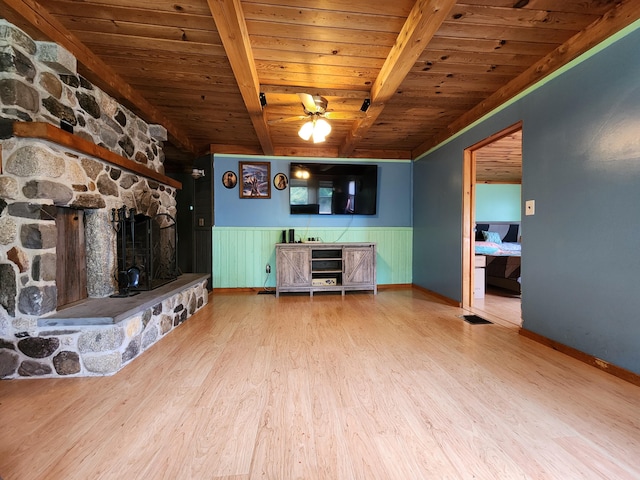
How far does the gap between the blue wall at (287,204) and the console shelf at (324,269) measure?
0.61 m

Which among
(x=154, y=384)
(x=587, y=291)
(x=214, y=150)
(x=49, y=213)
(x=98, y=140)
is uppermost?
(x=214, y=150)

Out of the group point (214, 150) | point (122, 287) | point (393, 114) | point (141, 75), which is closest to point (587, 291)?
point (393, 114)

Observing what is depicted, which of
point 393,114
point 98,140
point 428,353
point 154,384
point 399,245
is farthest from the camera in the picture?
point 399,245

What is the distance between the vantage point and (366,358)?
2.04 m

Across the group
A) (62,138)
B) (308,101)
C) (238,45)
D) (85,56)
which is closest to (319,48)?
(308,101)

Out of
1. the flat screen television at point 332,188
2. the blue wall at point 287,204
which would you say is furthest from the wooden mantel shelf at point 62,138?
the flat screen television at point 332,188

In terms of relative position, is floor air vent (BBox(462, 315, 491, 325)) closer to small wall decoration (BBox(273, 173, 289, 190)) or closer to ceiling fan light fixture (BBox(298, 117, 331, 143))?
ceiling fan light fixture (BBox(298, 117, 331, 143))

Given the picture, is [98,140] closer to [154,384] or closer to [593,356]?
[154,384]

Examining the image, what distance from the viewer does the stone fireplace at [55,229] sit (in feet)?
5.65

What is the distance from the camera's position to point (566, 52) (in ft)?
6.72

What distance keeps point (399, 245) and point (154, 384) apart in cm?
395

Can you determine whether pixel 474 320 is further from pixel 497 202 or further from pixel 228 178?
pixel 497 202

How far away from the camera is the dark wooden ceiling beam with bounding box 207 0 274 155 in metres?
1.61

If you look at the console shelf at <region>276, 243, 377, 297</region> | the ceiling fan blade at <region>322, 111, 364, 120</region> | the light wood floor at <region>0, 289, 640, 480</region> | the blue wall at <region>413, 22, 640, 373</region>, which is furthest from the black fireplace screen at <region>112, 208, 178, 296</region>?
the blue wall at <region>413, 22, 640, 373</region>
